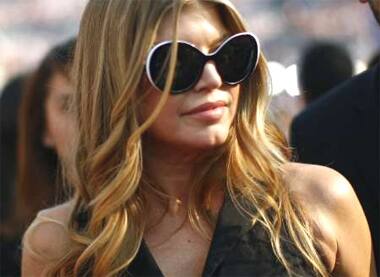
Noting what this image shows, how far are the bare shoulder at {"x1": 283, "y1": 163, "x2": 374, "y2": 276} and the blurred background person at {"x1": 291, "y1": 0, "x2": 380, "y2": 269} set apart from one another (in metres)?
0.26

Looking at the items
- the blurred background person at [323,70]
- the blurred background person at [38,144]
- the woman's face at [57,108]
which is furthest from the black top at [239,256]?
the blurred background person at [323,70]

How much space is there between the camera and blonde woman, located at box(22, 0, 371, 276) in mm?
2609

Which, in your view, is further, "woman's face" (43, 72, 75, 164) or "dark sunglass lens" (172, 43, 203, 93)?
"woman's face" (43, 72, 75, 164)

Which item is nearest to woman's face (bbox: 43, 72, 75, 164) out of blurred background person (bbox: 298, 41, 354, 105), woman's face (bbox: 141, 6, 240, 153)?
blurred background person (bbox: 298, 41, 354, 105)

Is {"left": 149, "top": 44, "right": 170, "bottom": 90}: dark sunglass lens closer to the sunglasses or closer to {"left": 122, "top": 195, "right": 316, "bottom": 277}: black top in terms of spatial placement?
the sunglasses

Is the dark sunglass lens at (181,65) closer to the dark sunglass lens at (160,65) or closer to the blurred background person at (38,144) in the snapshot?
the dark sunglass lens at (160,65)

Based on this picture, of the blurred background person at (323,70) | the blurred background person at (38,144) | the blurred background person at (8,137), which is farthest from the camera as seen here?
the blurred background person at (323,70)

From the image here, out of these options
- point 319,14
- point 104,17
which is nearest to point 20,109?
point 104,17

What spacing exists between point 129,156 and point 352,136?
76 cm

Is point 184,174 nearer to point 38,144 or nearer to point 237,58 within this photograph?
point 237,58

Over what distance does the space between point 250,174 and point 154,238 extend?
30cm

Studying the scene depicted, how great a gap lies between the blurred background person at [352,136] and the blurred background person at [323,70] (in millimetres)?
1723

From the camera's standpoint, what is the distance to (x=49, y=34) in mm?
10672

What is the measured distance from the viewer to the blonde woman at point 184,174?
261cm
